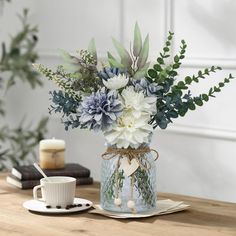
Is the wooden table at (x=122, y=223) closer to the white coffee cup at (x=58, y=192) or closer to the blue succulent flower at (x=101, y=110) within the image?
the white coffee cup at (x=58, y=192)

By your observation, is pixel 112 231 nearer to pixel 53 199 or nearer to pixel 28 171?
pixel 53 199

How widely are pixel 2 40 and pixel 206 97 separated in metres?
1.94

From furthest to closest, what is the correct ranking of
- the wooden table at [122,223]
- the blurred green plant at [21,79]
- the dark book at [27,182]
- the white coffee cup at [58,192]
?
1. the blurred green plant at [21,79]
2. the dark book at [27,182]
3. the white coffee cup at [58,192]
4. the wooden table at [122,223]

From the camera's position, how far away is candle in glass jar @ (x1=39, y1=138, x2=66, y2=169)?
98.0 inches

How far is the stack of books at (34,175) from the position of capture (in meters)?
2.42

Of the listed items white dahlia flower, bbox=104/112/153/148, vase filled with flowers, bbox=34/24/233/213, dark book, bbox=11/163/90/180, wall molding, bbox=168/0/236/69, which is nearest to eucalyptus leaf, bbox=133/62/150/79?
vase filled with flowers, bbox=34/24/233/213

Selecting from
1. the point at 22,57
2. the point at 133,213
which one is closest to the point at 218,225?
the point at 133,213

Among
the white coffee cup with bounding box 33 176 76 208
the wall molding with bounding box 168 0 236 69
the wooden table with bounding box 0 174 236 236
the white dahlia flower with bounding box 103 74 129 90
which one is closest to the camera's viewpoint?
the wooden table with bounding box 0 174 236 236

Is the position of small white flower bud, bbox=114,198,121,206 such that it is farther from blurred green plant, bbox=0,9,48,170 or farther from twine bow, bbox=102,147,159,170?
blurred green plant, bbox=0,9,48,170

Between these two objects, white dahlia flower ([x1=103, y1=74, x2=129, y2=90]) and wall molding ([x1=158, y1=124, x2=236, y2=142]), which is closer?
white dahlia flower ([x1=103, y1=74, x2=129, y2=90])

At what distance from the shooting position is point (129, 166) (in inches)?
77.7

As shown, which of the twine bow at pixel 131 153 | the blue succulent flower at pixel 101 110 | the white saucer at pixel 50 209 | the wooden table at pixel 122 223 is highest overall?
the blue succulent flower at pixel 101 110

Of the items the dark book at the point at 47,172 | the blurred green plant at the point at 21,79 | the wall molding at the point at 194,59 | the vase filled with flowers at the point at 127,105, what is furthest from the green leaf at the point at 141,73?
the blurred green plant at the point at 21,79

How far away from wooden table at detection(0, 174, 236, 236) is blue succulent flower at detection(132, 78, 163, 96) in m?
0.35
